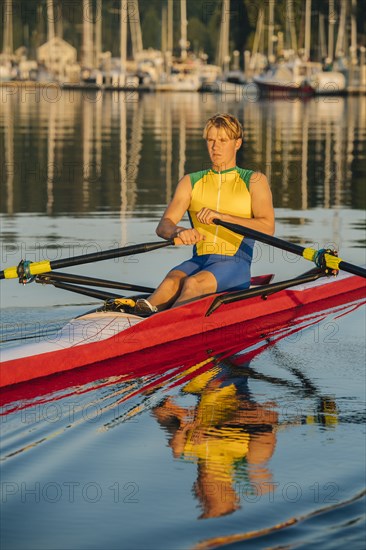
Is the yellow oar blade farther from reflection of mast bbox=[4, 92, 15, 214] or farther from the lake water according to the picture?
reflection of mast bbox=[4, 92, 15, 214]

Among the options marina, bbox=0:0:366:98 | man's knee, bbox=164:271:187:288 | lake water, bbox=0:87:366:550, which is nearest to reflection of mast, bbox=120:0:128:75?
marina, bbox=0:0:366:98

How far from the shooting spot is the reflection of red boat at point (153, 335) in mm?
8344

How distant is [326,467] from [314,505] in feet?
1.96

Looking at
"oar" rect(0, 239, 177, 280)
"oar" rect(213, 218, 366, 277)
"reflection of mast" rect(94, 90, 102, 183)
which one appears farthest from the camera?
"reflection of mast" rect(94, 90, 102, 183)

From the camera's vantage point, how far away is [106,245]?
46.9 feet

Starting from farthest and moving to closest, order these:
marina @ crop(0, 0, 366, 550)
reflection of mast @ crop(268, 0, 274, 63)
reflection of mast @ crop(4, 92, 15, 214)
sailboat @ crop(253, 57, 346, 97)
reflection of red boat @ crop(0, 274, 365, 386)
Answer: reflection of mast @ crop(268, 0, 274, 63)
sailboat @ crop(253, 57, 346, 97)
reflection of mast @ crop(4, 92, 15, 214)
reflection of red boat @ crop(0, 274, 365, 386)
marina @ crop(0, 0, 366, 550)

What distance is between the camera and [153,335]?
30.3 feet

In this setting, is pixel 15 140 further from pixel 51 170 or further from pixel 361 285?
pixel 361 285

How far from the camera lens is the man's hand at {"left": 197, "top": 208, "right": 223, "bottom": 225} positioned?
941cm

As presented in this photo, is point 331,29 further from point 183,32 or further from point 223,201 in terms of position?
point 223,201

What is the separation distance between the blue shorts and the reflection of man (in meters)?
1.38

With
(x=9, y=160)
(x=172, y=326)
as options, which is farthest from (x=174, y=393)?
(x=9, y=160)

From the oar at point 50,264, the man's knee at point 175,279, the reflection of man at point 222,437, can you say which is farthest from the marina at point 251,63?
the reflection of man at point 222,437

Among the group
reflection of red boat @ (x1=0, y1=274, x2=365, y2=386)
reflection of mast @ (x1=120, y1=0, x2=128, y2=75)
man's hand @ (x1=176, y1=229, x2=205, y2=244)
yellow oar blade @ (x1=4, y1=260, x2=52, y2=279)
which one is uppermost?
reflection of mast @ (x1=120, y1=0, x2=128, y2=75)
